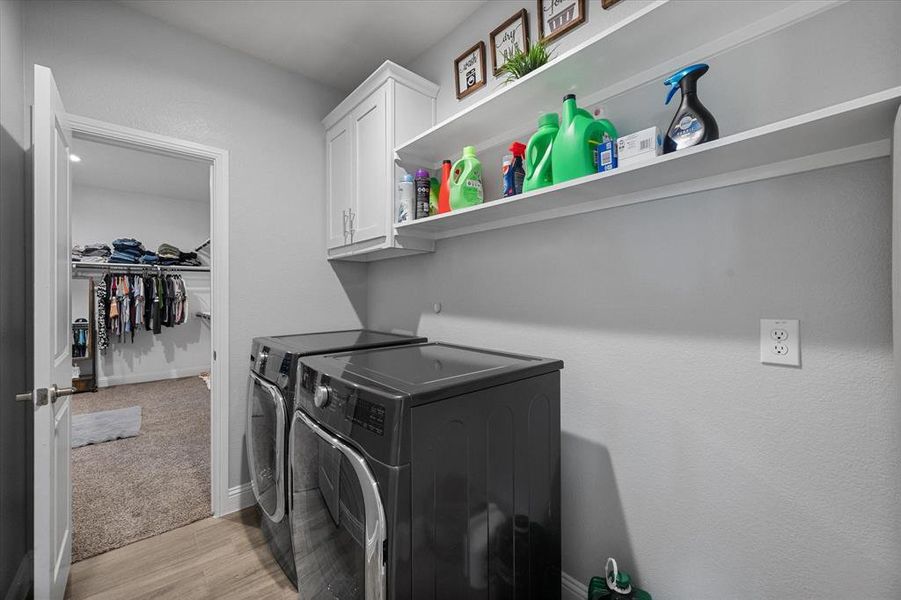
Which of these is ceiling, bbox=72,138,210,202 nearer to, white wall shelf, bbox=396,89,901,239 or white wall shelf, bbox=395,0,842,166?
white wall shelf, bbox=395,0,842,166

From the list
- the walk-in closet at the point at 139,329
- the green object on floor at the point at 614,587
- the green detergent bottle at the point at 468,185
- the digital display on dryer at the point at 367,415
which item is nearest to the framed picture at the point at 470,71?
the green detergent bottle at the point at 468,185

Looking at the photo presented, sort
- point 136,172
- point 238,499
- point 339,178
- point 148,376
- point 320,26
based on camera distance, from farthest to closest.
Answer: point 148,376, point 136,172, point 339,178, point 238,499, point 320,26

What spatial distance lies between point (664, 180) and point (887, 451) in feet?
2.85

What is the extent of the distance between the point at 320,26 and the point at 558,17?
128 centimetres

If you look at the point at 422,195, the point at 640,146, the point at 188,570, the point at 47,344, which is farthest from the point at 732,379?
the point at 188,570

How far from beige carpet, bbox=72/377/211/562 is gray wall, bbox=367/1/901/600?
7.23 feet

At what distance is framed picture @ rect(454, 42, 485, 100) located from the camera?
6.15ft

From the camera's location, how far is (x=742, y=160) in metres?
1.02

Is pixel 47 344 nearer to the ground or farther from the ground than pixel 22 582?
farther from the ground

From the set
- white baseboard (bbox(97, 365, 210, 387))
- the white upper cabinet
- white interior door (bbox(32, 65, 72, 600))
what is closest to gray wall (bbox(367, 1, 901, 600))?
the white upper cabinet

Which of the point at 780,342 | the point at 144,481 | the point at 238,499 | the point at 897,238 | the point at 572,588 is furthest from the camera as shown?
the point at 144,481

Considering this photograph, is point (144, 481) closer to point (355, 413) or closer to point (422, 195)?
point (355, 413)

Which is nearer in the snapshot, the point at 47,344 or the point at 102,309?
the point at 47,344

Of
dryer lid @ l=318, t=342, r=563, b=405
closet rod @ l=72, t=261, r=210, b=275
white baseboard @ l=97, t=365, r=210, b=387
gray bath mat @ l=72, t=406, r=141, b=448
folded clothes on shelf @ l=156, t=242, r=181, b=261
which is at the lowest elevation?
gray bath mat @ l=72, t=406, r=141, b=448
